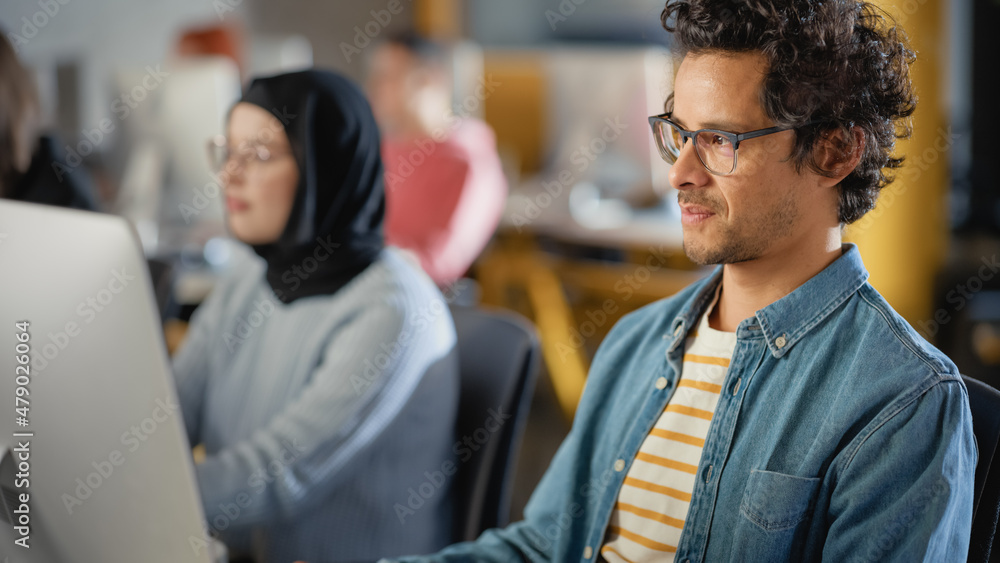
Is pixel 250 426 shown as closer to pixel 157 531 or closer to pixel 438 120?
pixel 157 531

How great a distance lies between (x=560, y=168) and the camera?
151 inches

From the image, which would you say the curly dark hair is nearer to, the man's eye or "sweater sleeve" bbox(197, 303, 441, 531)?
the man's eye

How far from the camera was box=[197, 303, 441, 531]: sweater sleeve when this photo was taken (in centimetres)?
124

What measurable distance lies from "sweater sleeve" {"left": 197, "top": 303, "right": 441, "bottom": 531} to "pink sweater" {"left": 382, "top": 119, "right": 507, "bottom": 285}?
1498 millimetres

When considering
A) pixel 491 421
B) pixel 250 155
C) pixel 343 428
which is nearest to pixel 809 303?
pixel 491 421

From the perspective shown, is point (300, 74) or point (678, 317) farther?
point (300, 74)

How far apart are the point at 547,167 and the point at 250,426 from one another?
108 inches

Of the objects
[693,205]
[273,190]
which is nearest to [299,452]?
[273,190]

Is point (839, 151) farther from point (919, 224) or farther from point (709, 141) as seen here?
point (919, 224)

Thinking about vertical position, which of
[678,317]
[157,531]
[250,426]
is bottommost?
[250,426]

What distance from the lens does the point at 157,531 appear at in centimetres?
68

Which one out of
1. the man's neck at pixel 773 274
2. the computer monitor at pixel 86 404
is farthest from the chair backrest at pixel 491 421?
the computer monitor at pixel 86 404

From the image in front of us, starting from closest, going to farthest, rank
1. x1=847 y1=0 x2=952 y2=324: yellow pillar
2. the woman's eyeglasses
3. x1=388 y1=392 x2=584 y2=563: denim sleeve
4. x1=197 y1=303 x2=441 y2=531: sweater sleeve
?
x1=388 y1=392 x2=584 y2=563: denim sleeve → x1=197 y1=303 x2=441 y2=531: sweater sleeve → the woman's eyeglasses → x1=847 y1=0 x2=952 y2=324: yellow pillar

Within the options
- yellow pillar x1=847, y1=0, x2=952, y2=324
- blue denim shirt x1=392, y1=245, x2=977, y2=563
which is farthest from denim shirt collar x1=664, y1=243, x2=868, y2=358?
yellow pillar x1=847, y1=0, x2=952, y2=324
